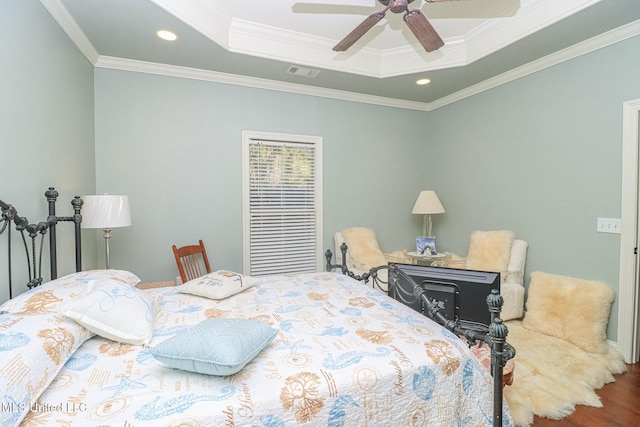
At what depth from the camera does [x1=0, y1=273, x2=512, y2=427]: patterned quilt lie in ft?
3.32

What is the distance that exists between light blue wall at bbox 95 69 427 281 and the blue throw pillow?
7.52ft

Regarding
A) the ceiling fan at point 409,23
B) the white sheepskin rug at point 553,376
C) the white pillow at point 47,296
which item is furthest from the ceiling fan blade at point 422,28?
the white sheepskin rug at point 553,376

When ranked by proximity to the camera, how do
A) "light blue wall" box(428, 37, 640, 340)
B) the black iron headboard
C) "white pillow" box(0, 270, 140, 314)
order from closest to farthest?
"white pillow" box(0, 270, 140, 314) → the black iron headboard → "light blue wall" box(428, 37, 640, 340)

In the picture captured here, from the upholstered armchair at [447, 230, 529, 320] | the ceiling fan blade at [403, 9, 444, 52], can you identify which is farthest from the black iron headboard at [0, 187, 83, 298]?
the upholstered armchair at [447, 230, 529, 320]

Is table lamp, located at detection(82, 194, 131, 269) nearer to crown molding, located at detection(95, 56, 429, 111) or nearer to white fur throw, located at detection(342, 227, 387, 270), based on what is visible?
crown molding, located at detection(95, 56, 429, 111)

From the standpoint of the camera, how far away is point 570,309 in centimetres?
283

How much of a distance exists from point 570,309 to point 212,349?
10.2 feet

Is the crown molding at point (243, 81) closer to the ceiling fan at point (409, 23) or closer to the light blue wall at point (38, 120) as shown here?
the light blue wall at point (38, 120)

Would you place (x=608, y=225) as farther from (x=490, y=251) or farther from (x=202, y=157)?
(x=202, y=157)

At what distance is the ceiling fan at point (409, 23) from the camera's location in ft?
6.34

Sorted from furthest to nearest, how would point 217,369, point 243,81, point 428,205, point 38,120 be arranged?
1. point 428,205
2. point 243,81
3. point 38,120
4. point 217,369

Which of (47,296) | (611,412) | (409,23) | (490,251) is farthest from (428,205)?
(47,296)

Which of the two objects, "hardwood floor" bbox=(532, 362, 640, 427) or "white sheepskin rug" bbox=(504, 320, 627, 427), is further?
"white sheepskin rug" bbox=(504, 320, 627, 427)

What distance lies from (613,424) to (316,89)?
152 inches
